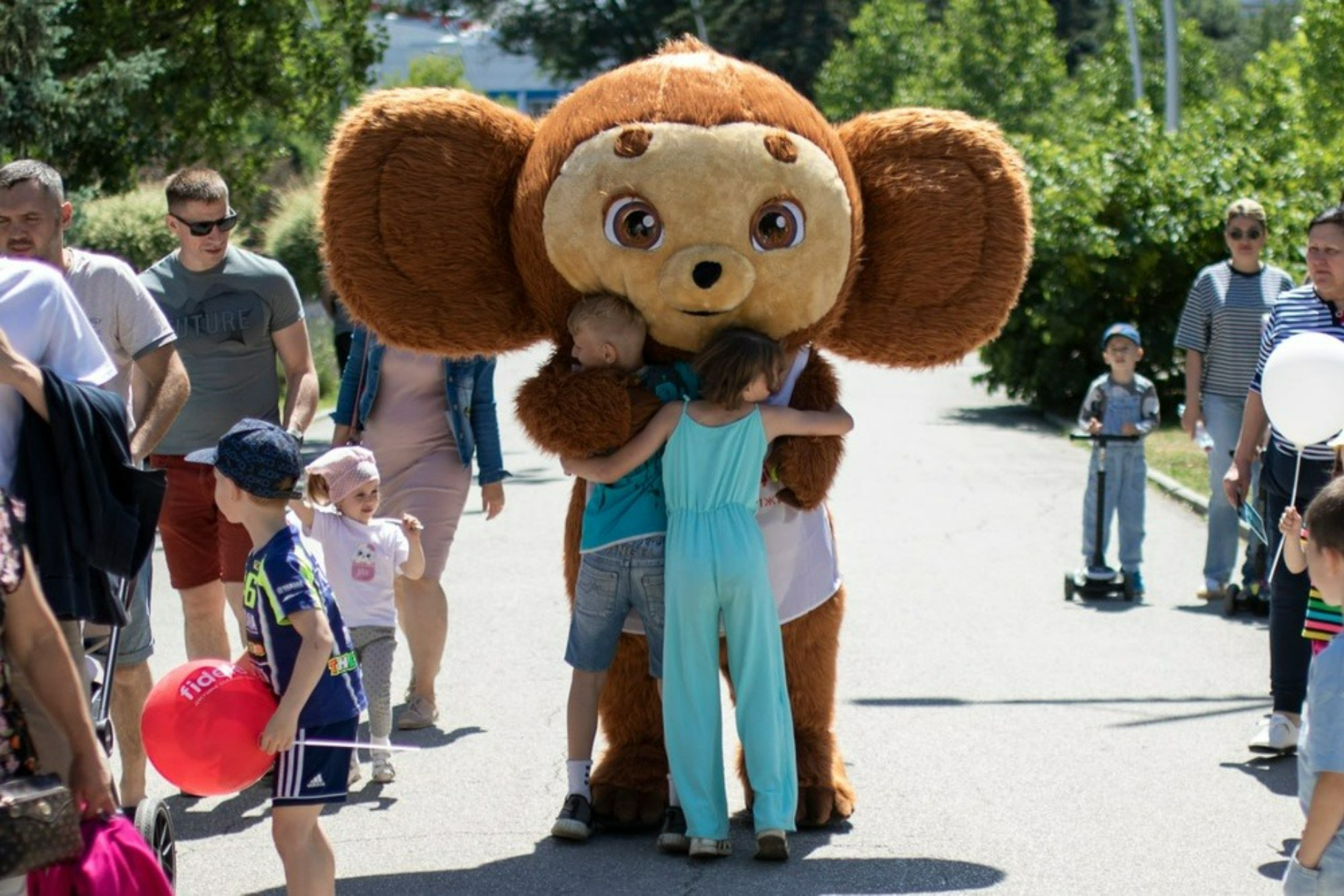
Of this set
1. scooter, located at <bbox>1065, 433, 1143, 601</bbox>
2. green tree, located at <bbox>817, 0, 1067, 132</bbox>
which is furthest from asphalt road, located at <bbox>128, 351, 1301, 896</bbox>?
green tree, located at <bbox>817, 0, 1067, 132</bbox>

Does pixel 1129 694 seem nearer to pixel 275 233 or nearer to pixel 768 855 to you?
pixel 768 855

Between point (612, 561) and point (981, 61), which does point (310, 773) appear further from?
point (981, 61)

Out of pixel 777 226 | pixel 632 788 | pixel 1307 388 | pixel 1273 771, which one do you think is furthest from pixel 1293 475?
pixel 632 788

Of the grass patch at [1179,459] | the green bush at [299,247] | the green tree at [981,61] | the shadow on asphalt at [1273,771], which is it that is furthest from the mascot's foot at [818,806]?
the green tree at [981,61]

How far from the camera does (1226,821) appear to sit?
5641 mm

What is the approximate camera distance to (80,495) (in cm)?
399

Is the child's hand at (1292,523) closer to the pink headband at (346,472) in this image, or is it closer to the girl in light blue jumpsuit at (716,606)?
the girl in light blue jumpsuit at (716,606)

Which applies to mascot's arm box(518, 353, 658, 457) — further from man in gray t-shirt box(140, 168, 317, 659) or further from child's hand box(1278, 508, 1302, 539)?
child's hand box(1278, 508, 1302, 539)

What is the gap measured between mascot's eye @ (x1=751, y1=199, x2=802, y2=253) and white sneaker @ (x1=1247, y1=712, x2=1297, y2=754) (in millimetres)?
2553

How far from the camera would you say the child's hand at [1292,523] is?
5.08 m

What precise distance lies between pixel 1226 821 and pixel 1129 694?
1727 mm

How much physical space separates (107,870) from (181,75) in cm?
1483

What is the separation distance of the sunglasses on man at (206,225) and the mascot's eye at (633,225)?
1.80 metres

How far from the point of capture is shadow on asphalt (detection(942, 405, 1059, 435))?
1816 centimetres
